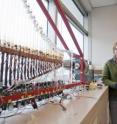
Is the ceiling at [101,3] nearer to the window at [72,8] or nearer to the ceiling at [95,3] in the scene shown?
the ceiling at [95,3]

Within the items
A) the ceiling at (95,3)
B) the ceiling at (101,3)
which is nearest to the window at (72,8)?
the ceiling at (95,3)

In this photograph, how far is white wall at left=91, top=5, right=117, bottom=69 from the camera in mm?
5246

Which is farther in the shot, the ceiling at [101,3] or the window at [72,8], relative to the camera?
the ceiling at [101,3]

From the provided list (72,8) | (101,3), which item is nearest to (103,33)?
(101,3)

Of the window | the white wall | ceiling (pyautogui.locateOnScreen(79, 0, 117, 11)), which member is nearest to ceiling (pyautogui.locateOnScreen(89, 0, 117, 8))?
ceiling (pyautogui.locateOnScreen(79, 0, 117, 11))

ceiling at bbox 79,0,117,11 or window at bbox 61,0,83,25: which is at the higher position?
ceiling at bbox 79,0,117,11

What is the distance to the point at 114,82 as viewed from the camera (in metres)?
2.63

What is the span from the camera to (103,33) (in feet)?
17.5

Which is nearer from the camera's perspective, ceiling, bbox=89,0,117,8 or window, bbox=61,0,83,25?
window, bbox=61,0,83,25

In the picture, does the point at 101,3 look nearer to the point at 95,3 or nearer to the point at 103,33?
the point at 95,3

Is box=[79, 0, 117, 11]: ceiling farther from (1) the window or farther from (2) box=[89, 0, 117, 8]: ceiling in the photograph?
(1) the window

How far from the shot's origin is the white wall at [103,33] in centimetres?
525

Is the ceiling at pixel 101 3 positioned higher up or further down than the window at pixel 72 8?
higher up

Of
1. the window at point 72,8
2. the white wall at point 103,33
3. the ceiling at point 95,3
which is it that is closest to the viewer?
the window at point 72,8
